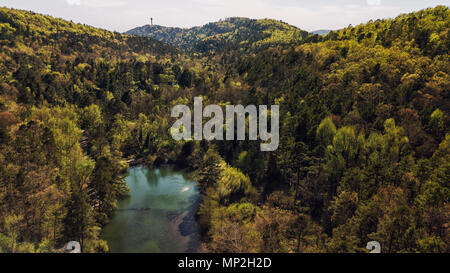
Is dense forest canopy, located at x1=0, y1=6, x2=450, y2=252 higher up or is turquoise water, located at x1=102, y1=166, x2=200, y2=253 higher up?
dense forest canopy, located at x1=0, y1=6, x2=450, y2=252

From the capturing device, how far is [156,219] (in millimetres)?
51156

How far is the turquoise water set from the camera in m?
44.3

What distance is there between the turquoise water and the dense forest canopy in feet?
8.04

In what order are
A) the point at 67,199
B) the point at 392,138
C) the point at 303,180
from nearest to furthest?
1. the point at 67,199
2. the point at 392,138
3. the point at 303,180

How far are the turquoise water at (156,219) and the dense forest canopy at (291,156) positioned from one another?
245cm

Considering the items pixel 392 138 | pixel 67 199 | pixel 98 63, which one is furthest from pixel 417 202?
pixel 98 63

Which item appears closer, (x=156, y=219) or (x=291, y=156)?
(x=156, y=219)

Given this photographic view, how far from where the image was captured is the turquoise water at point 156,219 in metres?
44.3

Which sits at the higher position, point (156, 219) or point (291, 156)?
point (291, 156)

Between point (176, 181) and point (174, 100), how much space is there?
45104 millimetres

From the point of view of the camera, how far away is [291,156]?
51.7 m

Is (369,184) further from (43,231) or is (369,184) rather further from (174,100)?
(174,100)

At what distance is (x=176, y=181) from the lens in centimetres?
7000

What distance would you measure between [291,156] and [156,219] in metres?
26.2
